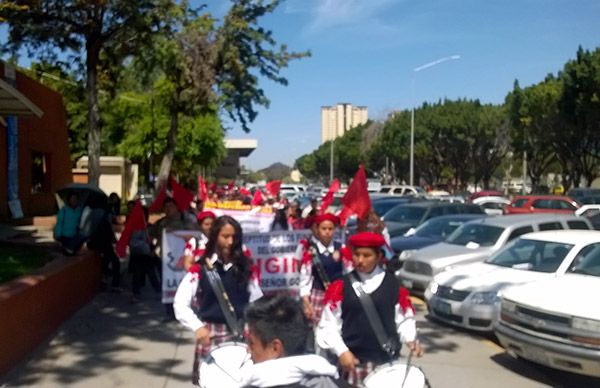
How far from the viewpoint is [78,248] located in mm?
11734

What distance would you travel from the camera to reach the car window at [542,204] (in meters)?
29.0

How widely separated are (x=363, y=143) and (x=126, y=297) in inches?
3261

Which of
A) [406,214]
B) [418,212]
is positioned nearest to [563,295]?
[418,212]

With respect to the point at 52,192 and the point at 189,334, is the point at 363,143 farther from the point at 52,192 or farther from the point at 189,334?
the point at 189,334

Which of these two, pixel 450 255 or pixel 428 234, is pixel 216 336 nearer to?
pixel 450 255

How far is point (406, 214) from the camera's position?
60.7ft

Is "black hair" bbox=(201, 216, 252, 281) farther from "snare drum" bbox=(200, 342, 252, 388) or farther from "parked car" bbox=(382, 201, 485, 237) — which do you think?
"parked car" bbox=(382, 201, 485, 237)

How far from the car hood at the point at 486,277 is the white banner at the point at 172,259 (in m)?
3.45

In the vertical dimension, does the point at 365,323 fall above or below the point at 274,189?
below

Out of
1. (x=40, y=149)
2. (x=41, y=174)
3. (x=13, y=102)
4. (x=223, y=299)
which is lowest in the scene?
(x=223, y=299)

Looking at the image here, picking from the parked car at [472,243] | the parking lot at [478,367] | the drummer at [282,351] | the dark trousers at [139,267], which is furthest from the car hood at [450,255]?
the drummer at [282,351]

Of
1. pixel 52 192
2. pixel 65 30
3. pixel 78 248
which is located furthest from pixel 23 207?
pixel 78 248

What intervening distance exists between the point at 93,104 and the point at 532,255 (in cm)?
1443

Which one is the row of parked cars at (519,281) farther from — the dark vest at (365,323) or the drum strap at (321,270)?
the dark vest at (365,323)
